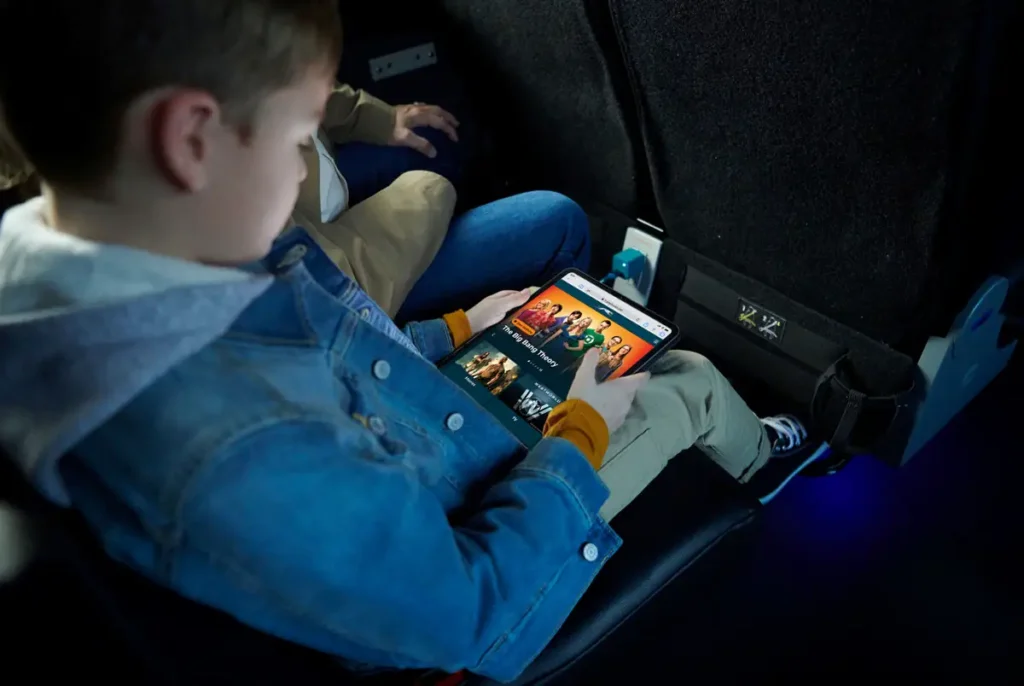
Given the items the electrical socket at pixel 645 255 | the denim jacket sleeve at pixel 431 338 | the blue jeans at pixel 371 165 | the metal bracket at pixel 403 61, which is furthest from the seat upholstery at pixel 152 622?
the metal bracket at pixel 403 61

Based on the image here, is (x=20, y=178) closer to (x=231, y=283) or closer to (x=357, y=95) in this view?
(x=231, y=283)

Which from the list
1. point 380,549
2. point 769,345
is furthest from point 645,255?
point 380,549

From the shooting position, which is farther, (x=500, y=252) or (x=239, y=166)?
(x=500, y=252)

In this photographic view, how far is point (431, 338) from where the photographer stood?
0.92 m

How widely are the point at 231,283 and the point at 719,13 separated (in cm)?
59

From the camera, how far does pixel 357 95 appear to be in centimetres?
113

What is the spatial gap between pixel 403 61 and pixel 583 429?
2.62 feet

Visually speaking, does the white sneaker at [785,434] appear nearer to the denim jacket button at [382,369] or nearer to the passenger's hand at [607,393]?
the passenger's hand at [607,393]

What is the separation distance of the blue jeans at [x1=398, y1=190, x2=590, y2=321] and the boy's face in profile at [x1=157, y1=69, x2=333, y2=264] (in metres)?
0.55


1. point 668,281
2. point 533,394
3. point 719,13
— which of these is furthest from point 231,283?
point 668,281

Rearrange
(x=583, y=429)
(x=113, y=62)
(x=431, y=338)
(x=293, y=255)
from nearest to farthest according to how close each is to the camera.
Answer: (x=113, y=62) < (x=293, y=255) < (x=583, y=429) < (x=431, y=338)

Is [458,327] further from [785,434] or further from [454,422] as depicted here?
[785,434]

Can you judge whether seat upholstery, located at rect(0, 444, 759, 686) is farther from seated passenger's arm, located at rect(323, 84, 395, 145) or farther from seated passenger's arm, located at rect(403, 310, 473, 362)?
seated passenger's arm, located at rect(323, 84, 395, 145)

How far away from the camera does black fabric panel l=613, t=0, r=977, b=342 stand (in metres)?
0.68
